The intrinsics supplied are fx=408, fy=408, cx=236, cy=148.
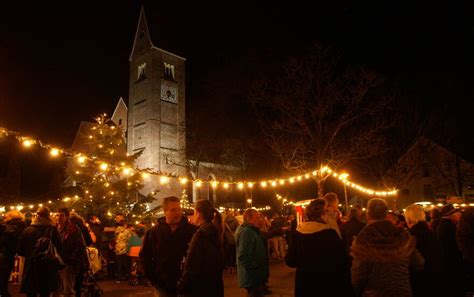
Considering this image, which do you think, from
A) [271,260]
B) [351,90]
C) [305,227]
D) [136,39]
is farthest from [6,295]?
[136,39]

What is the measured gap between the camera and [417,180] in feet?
149

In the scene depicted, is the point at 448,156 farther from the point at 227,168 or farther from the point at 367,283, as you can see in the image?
the point at 367,283

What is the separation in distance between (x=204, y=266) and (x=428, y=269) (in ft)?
9.74

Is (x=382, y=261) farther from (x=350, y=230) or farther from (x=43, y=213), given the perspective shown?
(x=43, y=213)

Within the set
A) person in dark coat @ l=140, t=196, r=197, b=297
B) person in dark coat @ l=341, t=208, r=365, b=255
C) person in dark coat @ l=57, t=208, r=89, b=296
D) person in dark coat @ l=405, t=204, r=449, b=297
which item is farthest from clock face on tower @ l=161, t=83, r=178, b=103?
person in dark coat @ l=405, t=204, r=449, b=297

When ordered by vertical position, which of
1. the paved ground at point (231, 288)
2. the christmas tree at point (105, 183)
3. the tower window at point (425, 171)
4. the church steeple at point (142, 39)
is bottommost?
the paved ground at point (231, 288)

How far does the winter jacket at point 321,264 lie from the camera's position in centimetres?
428

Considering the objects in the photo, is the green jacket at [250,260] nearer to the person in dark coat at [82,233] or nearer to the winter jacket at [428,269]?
the winter jacket at [428,269]

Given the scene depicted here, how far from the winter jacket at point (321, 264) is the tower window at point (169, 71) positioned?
46146 millimetres

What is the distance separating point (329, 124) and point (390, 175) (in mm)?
13917

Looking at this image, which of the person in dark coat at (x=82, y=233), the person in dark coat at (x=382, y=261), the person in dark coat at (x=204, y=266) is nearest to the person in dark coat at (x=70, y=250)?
the person in dark coat at (x=82, y=233)

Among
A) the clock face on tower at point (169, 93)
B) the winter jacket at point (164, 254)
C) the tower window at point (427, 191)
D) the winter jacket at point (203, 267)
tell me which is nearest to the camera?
the winter jacket at point (203, 267)

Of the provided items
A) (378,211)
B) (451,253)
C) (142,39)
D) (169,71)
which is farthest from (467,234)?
(142,39)

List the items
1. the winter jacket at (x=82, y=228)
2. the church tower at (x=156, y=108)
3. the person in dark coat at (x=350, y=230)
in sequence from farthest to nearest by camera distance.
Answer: the church tower at (x=156, y=108) < the winter jacket at (x=82, y=228) < the person in dark coat at (x=350, y=230)
